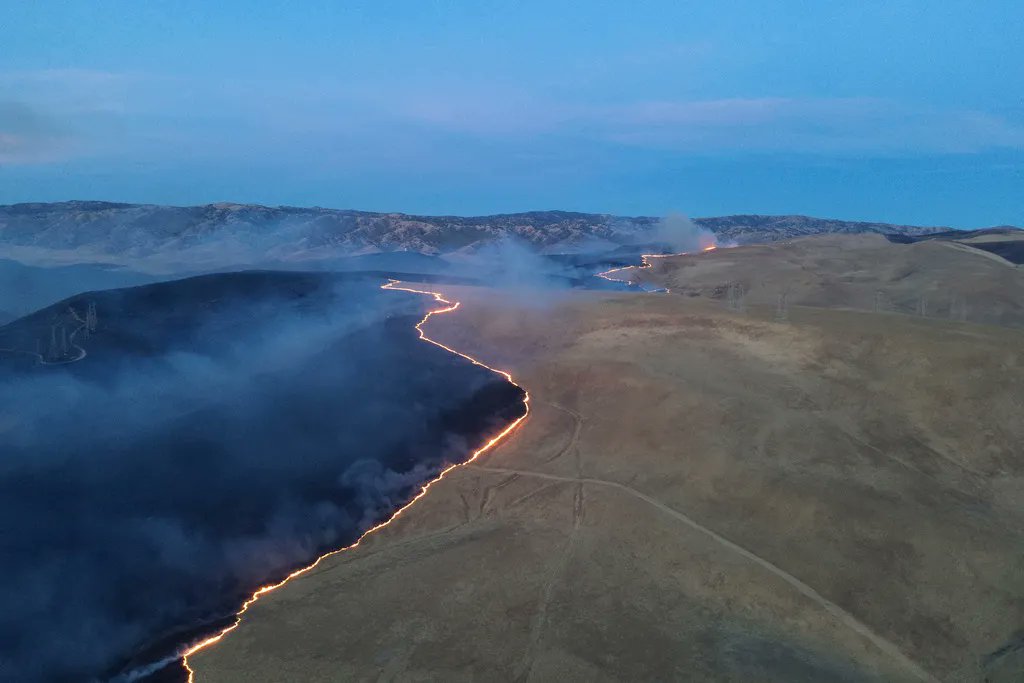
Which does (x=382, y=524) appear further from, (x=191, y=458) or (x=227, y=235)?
(x=227, y=235)

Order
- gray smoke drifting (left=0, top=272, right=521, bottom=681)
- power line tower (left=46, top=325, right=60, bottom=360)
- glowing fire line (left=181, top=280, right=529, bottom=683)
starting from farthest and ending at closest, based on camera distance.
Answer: power line tower (left=46, top=325, right=60, bottom=360) → gray smoke drifting (left=0, top=272, right=521, bottom=681) → glowing fire line (left=181, top=280, right=529, bottom=683)

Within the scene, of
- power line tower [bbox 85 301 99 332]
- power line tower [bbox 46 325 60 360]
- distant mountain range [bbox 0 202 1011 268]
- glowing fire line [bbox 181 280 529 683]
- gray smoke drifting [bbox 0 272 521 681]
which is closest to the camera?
glowing fire line [bbox 181 280 529 683]

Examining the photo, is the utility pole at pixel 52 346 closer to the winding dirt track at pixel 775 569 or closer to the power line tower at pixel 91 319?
the power line tower at pixel 91 319

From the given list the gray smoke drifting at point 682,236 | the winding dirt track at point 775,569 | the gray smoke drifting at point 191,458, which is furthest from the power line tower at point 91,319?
the gray smoke drifting at point 682,236

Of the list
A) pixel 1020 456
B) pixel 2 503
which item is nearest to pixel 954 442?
pixel 1020 456

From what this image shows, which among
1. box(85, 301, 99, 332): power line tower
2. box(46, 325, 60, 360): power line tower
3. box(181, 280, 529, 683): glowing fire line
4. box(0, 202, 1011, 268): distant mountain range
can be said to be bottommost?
box(181, 280, 529, 683): glowing fire line

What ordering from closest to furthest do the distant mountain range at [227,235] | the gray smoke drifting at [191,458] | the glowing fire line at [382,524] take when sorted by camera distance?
the glowing fire line at [382,524], the gray smoke drifting at [191,458], the distant mountain range at [227,235]

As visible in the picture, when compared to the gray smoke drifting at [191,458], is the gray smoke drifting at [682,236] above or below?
above

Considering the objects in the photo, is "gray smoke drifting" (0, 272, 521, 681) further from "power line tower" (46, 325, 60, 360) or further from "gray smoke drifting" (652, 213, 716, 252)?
"gray smoke drifting" (652, 213, 716, 252)

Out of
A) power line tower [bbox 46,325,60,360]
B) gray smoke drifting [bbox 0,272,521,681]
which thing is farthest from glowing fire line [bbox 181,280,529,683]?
power line tower [bbox 46,325,60,360]
